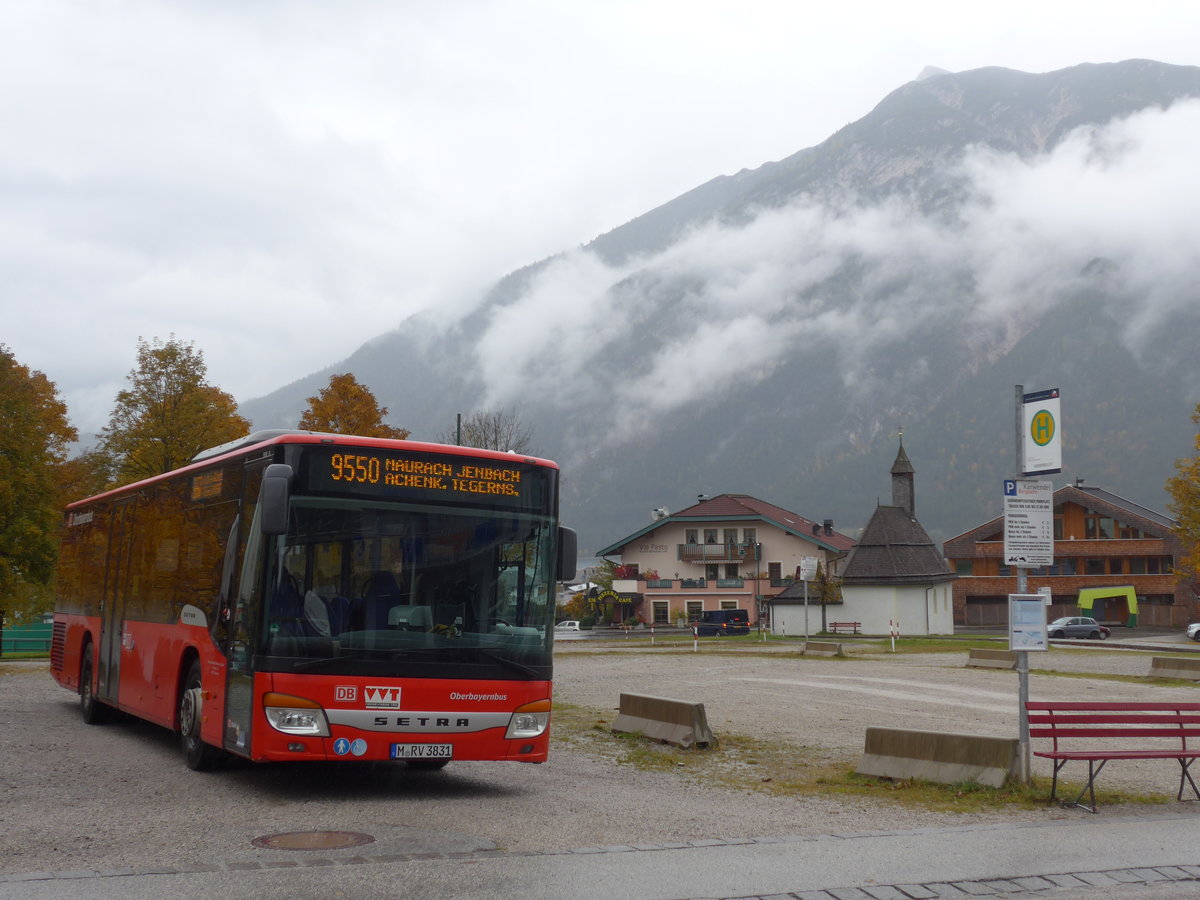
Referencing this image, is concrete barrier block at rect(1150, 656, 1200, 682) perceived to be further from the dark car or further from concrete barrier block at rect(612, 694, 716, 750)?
the dark car

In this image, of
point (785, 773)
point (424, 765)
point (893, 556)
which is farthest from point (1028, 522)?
point (893, 556)

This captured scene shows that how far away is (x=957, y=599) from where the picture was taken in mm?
98938

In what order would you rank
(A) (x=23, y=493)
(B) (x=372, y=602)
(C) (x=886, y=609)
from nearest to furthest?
(B) (x=372, y=602) < (A) (x=23, y=493) < (C) (x=886, y=609)

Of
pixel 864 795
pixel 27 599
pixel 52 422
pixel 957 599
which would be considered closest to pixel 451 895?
pixel 864 795

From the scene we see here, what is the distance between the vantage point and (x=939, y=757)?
1230cm

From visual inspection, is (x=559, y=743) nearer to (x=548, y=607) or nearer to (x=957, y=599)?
(x=548, y=607)

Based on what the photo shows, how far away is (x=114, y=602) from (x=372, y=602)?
23.4 ft

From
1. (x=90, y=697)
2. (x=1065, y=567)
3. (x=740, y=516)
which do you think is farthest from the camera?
(x=1065, y=567)

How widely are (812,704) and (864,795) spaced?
1111cm

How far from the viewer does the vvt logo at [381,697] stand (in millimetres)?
10828

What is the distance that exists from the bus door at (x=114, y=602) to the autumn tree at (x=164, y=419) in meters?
28.0

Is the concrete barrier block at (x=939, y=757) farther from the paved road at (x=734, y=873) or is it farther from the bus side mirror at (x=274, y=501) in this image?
the bus side mirror at (x=274, y=501)

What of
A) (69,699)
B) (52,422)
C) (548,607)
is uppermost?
(52,422)

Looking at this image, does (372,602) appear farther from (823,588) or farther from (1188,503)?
(823,588)
